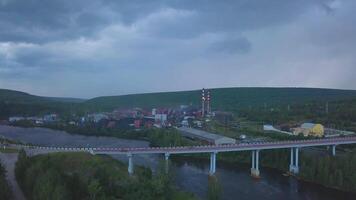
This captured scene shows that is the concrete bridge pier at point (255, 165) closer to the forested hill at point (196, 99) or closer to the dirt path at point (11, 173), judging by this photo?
the dirt path at point (11, 173)

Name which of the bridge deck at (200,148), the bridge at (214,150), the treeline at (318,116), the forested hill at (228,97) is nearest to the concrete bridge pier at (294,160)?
the bridge at (214,150)

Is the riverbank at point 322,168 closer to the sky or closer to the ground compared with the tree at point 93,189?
closer to the ground

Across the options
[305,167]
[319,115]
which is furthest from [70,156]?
[319,115]

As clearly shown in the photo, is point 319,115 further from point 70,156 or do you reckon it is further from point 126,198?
point 126,198

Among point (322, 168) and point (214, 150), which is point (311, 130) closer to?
point (322, 168)

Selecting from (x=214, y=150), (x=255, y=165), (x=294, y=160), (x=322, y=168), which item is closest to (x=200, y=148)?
(x=214, y=150)
